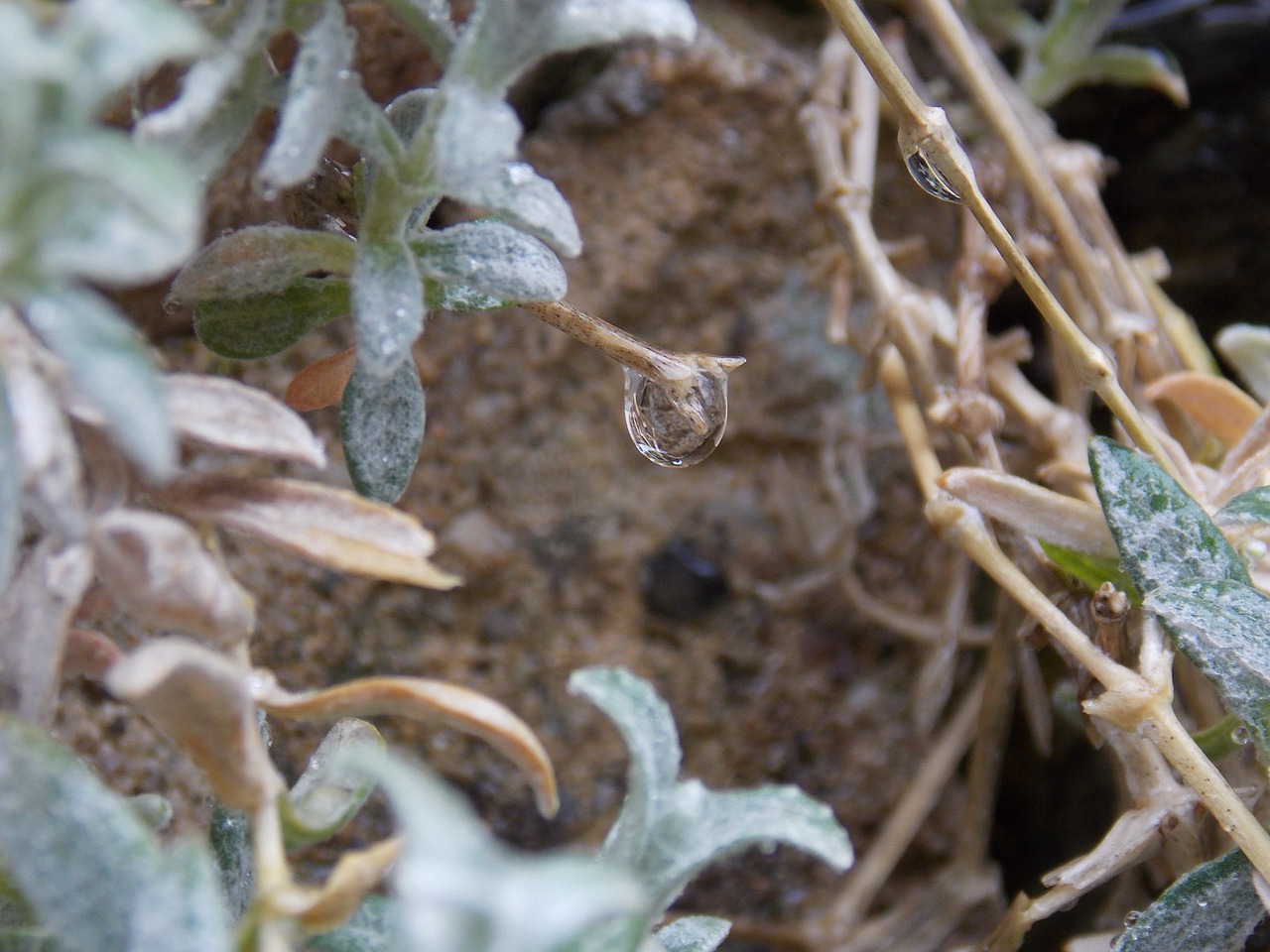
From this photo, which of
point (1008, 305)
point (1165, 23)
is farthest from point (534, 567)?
point (1165, 23)

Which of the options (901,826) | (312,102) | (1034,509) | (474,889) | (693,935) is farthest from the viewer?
(901,826)

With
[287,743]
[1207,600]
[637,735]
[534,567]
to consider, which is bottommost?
[287,743]

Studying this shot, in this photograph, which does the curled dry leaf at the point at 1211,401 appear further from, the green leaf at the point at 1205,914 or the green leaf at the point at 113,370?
the green leaf at the point at 113,370

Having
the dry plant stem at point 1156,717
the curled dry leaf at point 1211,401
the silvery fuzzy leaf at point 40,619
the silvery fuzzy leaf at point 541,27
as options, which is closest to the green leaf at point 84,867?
the silvery fuzzy leaf at point 40,619

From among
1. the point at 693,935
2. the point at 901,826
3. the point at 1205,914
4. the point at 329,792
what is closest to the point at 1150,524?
the point at 1205,914

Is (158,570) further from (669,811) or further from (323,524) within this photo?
(669,811)

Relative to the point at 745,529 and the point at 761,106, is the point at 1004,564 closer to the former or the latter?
the point at 745,529
